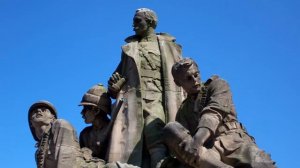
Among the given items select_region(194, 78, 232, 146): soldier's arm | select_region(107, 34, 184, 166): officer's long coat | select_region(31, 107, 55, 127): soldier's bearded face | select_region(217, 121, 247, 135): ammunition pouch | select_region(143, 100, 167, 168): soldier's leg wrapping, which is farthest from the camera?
select_region(31, 107, 55, 127): soldier's bearded face

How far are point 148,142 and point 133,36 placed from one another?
2.32 meters

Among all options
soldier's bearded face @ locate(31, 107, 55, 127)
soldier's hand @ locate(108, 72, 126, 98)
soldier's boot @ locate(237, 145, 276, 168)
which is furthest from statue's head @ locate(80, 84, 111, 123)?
soldier's boot @ locate(237, 145, 276, 168)

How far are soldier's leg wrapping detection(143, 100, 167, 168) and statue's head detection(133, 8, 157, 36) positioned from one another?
1.50 meters

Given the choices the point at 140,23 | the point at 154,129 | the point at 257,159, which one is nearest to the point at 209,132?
the point at 257,159

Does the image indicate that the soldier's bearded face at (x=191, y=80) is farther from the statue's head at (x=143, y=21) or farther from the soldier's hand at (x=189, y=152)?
the statue's head at (x=143, y=21)

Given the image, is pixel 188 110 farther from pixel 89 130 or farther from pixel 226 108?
pixel 89 130

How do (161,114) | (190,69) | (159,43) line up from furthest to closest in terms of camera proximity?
(159,43) < (161,114) < (190,69)

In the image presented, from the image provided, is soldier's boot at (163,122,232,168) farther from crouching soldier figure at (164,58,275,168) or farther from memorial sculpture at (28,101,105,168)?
memorial sculpture at (28,101,105,168)

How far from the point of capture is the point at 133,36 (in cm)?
1021

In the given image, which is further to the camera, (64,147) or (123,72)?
(123,72)

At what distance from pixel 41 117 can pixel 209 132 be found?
2.85m

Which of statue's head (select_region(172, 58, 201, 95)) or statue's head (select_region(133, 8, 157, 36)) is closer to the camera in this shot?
statue's head (select_region(172, 58, 201, 95))

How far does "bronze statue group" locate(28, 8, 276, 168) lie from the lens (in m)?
7.87

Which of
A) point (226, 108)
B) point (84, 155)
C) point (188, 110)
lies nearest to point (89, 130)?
point (84, 155)
